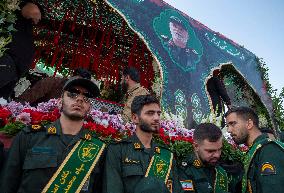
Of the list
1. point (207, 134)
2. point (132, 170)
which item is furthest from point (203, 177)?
point (132, 170)

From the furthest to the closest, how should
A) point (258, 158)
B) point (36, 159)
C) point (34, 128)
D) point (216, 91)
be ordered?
point (216, 91)
point (258, 158)
point (34, 128)
point (36, 159)

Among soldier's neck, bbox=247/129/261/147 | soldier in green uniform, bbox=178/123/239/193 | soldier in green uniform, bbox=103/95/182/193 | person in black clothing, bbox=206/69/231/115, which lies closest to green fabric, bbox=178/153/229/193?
soldier in green uniform, bbox=178/123/239/193

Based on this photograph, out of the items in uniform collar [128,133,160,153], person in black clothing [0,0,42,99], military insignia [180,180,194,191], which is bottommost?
military insignia [180,180,194,191]

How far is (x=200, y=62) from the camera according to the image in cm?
1098

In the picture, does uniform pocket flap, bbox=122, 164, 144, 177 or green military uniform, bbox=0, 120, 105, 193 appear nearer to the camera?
green military uniform, bbox=0, 120, 105, 193

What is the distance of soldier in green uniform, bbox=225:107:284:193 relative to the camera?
363 centimetres

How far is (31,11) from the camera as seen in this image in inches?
223

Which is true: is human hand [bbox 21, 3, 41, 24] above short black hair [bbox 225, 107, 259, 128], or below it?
above

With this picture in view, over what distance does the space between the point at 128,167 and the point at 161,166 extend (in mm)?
417

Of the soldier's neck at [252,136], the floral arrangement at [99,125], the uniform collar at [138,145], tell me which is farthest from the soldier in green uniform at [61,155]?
the soldier's neck at [252,136]

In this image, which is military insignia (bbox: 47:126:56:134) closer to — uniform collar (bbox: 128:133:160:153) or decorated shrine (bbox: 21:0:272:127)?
uniform collar (bbox: 128:133:160:153)

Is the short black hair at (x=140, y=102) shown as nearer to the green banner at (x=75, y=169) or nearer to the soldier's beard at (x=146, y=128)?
the soldier's beard at (x=146, y=128)

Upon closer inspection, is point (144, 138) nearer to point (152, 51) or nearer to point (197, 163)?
point (197, 163)

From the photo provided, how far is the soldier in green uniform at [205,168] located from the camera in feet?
14.3
